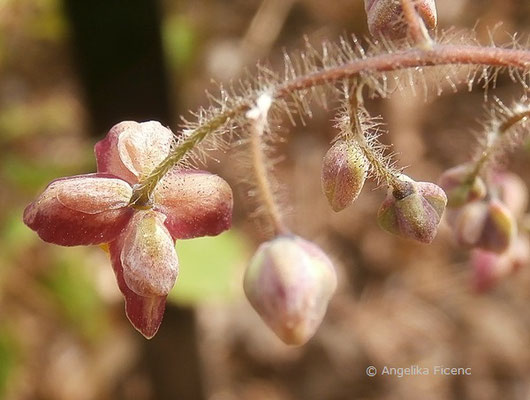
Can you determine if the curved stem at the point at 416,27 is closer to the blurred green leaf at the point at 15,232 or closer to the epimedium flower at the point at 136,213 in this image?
the epimedium flower at the point at 136,213

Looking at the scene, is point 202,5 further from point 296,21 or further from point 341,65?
point 341,65

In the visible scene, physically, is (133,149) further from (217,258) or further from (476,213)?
(217,258)

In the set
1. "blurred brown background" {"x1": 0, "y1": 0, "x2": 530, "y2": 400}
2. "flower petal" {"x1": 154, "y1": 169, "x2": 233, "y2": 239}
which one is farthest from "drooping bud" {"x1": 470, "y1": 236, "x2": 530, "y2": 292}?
"blurred brown background" {"x1": 0, "y1": 0, "x2": 530, "y2": 400}

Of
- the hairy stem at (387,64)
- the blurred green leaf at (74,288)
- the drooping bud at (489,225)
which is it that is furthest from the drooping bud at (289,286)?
the blurred green leaf at (74,288)

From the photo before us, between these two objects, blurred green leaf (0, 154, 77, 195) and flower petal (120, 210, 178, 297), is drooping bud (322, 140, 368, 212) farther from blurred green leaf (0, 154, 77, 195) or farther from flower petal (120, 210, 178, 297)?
blurred green leaf (0, 154, 77, 195)

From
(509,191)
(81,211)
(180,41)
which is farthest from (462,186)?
(180,41)
